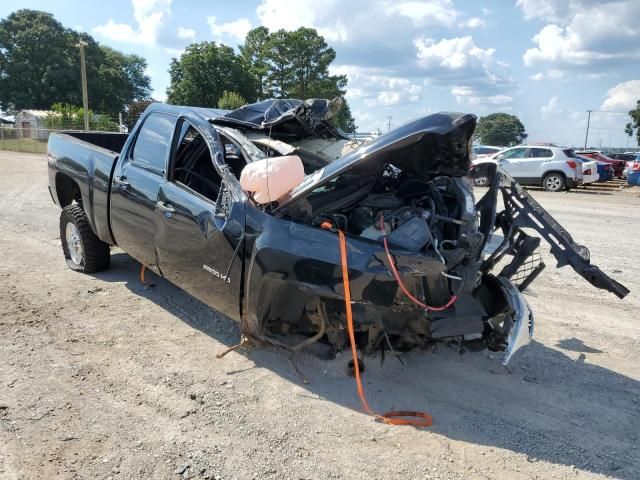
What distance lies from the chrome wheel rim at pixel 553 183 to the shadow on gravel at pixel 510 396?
1474cm

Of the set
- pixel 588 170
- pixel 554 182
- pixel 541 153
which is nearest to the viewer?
pixel 554 182

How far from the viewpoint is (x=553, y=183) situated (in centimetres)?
1788

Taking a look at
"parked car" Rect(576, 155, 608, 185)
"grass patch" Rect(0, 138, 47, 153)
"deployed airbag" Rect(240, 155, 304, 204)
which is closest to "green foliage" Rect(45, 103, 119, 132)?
"grass patch" Rect(0, 138, 47, 153)

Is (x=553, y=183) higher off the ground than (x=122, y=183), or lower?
lower

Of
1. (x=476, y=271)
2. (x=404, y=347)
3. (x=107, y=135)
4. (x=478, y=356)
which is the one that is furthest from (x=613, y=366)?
Result: (x=107, y=135)

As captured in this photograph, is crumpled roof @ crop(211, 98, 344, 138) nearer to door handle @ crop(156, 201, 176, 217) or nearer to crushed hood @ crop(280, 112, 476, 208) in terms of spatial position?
door handle @ crop(156, 201, 176, 217)

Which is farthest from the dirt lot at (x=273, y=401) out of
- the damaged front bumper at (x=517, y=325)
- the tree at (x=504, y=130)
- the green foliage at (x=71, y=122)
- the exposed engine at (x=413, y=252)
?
the tree at (x=504, y=130)

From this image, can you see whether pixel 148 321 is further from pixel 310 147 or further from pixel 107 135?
pixel 107 135

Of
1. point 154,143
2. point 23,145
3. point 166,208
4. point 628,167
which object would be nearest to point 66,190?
point 154,143

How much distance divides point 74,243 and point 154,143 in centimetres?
195

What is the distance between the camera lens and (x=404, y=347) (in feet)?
12.2

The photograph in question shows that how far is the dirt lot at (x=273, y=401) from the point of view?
2855mm

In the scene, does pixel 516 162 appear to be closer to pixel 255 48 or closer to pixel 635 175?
pixel 635 175

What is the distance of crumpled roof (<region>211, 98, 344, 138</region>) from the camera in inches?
181
